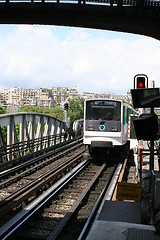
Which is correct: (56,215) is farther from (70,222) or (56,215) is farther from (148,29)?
(148,29)

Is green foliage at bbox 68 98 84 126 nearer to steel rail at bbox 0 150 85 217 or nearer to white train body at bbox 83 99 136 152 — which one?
white train body at bbox 83 99 136 152

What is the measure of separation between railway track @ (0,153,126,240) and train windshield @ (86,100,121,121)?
3.92m

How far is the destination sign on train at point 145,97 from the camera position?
447 centimetres

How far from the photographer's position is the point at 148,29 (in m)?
7.85

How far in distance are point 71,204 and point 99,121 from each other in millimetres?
6357

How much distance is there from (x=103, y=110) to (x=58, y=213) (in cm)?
737

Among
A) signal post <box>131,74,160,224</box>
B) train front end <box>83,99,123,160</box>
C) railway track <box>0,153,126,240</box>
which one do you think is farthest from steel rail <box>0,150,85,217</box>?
signal post <box>131,74,160,224</box>

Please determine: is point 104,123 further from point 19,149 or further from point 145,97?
point 145,97

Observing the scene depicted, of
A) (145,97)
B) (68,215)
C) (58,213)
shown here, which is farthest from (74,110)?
(145,97)

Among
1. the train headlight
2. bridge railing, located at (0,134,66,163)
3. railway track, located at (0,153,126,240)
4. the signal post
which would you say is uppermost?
the signal post

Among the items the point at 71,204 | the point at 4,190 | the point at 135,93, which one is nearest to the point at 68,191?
the point at 71,204

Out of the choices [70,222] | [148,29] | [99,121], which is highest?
[148,29]

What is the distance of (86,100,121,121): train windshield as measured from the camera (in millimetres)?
14461

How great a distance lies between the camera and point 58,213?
787 cm
